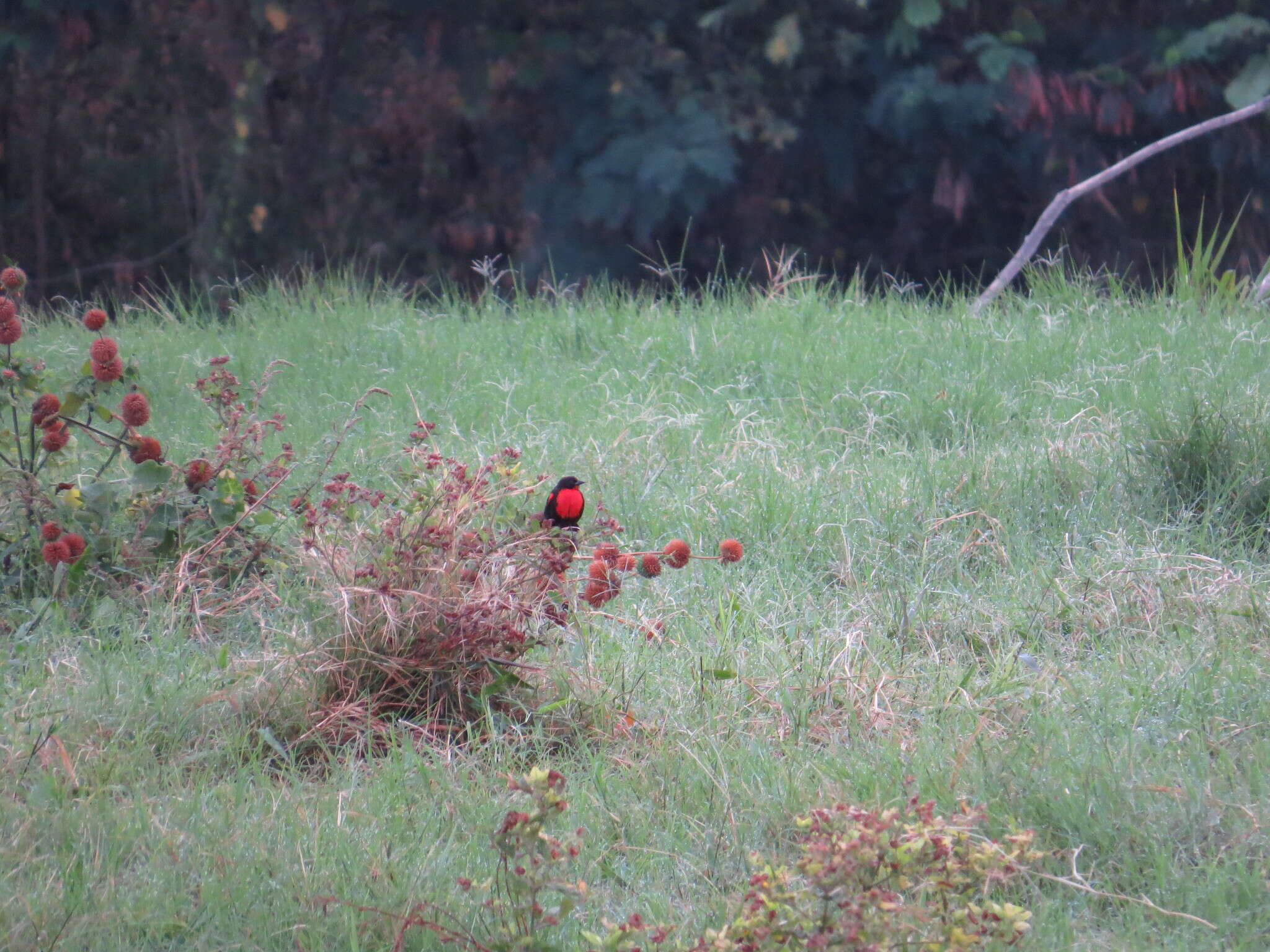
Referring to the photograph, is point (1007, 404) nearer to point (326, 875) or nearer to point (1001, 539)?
point (1001, 539)

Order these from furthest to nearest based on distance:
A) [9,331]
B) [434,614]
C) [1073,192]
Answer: [1073,192]
[9,331]
[434,614]

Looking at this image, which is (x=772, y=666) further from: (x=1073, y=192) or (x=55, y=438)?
(x=1073, y=192)

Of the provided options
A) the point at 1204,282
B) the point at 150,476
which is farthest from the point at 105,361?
the point at 1204,282

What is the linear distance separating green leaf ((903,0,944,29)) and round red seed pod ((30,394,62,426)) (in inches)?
281

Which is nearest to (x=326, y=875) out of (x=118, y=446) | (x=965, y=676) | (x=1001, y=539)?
(x=965, y=676)

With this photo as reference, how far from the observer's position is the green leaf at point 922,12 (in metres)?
8.55

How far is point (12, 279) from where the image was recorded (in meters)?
2.99

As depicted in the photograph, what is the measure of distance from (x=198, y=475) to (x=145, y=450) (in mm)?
149

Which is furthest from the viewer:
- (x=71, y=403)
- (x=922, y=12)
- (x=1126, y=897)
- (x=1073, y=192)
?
(x=922, y=12)

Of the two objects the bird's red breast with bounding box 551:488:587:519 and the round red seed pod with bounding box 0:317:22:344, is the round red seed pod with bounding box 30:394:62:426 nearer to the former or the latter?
the round red seed pod with bounding box 0:317:22:344

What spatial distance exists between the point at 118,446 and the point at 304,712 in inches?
43.3

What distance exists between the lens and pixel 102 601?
3156 millimetres

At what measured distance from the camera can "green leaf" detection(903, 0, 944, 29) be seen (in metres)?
8.55

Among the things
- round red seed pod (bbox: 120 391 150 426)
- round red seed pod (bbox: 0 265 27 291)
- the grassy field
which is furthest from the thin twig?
round red seed pod (bbox: 0 265 27 291)
